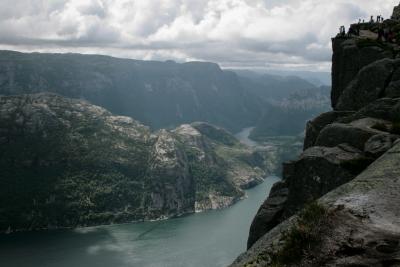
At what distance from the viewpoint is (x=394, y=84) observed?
58094 mm

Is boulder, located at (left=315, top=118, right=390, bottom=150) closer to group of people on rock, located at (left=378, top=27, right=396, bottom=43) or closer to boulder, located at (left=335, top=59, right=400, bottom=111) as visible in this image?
boulder, located at (left=335, top=59, right=400, bottom=111)

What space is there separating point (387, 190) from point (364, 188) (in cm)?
158

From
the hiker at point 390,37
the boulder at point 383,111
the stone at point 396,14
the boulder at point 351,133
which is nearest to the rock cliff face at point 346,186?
the boulder at point 351,133

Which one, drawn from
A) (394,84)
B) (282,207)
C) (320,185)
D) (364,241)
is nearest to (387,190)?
(364,241)

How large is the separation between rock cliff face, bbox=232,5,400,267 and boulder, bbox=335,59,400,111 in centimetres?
13

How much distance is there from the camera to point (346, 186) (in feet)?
96.5

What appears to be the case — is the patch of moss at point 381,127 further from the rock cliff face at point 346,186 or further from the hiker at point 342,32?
the hiker at point 342,32

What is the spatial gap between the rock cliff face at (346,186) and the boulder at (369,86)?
0.41ft

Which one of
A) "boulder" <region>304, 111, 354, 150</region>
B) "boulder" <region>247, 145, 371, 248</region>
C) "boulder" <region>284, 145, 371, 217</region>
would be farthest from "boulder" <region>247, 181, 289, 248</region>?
"boulder" <region>304, 111, 354, 150</region>

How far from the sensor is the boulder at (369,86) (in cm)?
6069

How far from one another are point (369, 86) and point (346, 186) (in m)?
37.2

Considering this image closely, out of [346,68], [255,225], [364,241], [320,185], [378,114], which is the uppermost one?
[346,68]

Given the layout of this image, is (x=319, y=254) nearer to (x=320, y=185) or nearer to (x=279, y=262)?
(x=279, y=262)

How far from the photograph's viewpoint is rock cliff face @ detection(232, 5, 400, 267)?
74.7ft
